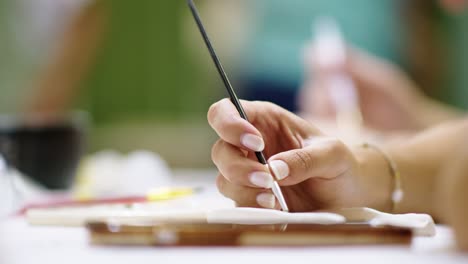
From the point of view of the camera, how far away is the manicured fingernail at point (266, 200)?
317 mm

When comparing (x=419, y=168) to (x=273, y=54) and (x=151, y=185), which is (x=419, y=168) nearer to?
(x=151, y=185)

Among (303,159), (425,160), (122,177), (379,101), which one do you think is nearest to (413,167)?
(425,160)

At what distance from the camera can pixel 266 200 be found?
32 cm

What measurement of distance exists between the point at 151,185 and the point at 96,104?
1.83m

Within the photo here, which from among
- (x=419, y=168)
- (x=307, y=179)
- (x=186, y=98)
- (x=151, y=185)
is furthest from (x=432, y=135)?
(x=186, y=98)

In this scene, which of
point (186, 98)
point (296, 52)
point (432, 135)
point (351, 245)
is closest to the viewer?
point (351, 245)

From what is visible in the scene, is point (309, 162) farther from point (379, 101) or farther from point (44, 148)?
point (379, 101)

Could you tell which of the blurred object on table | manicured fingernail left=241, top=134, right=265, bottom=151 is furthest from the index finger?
the blurred object on table

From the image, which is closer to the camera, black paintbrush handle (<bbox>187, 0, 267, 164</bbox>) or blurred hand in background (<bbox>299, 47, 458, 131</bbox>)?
black paintbrush handle (<bbox>187, 0, 267, 164</bbox>)

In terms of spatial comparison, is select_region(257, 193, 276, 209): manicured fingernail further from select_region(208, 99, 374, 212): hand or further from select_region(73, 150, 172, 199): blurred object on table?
select_region(73, 150, 172, 199): blurred object on table

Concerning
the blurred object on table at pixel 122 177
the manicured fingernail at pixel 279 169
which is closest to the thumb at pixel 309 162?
the manicured fingernail at pixel 279 169

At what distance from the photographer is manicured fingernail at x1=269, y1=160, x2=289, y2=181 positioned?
0.99 ft

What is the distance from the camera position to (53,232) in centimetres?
36

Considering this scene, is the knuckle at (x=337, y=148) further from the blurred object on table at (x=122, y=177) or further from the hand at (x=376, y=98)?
the hand at (x=376, y=98)
